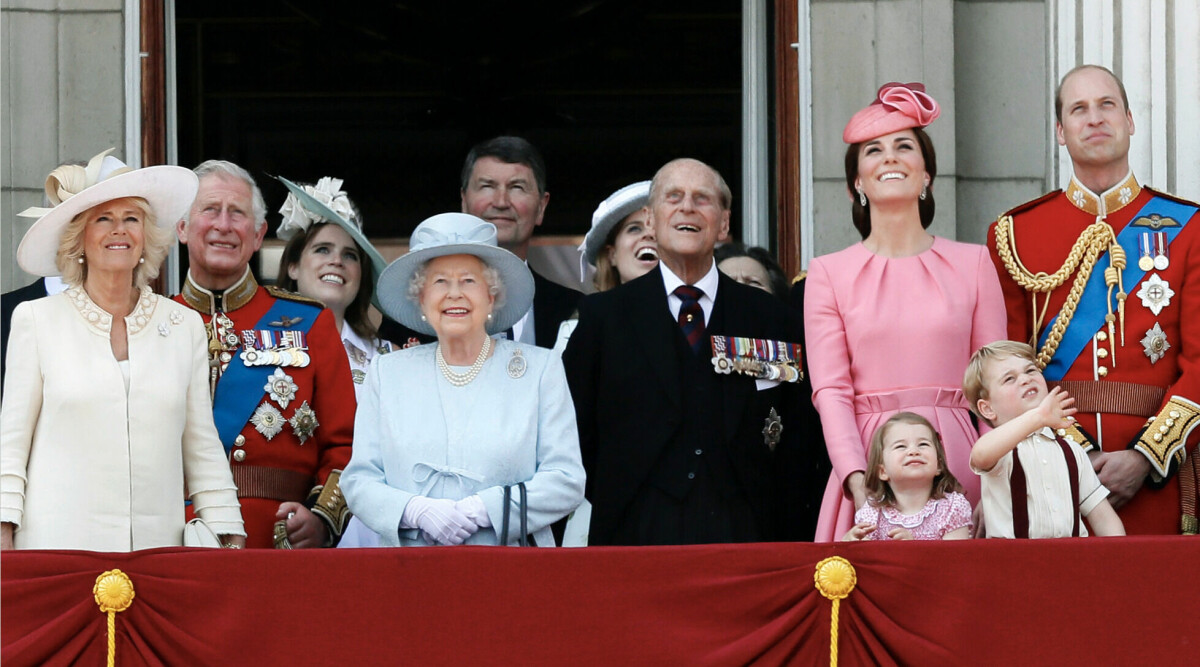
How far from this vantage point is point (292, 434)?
214 inches

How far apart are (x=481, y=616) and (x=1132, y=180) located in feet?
7.30

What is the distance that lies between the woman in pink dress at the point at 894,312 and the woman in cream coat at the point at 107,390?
59.6 inches

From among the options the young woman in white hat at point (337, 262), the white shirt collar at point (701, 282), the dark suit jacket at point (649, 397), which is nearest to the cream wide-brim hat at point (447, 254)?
the dark suit jacket at point (649, 397)

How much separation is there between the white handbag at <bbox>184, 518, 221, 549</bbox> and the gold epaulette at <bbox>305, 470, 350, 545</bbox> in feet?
1.88

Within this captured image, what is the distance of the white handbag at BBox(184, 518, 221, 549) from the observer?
4.66m

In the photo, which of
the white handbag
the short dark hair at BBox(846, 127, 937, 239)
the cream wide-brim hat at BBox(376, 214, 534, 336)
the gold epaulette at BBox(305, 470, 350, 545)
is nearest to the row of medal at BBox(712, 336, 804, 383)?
the short dark hair at BBox(846, 127, 937, 239)

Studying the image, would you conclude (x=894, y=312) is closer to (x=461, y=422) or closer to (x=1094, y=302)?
(x=1094, y=302)

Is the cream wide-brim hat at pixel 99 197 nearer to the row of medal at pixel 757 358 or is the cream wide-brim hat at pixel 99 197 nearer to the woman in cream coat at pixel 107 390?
the woman in cream coat at pixel 107 390

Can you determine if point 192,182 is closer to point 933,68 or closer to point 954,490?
point 954,490

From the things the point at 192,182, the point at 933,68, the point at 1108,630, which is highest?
Answer: the point at 933,68

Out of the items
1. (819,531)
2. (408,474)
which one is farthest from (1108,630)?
(408,474)

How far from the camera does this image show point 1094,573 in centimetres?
425

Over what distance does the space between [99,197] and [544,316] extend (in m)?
1.66

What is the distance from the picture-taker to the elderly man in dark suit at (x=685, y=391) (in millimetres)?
5039
